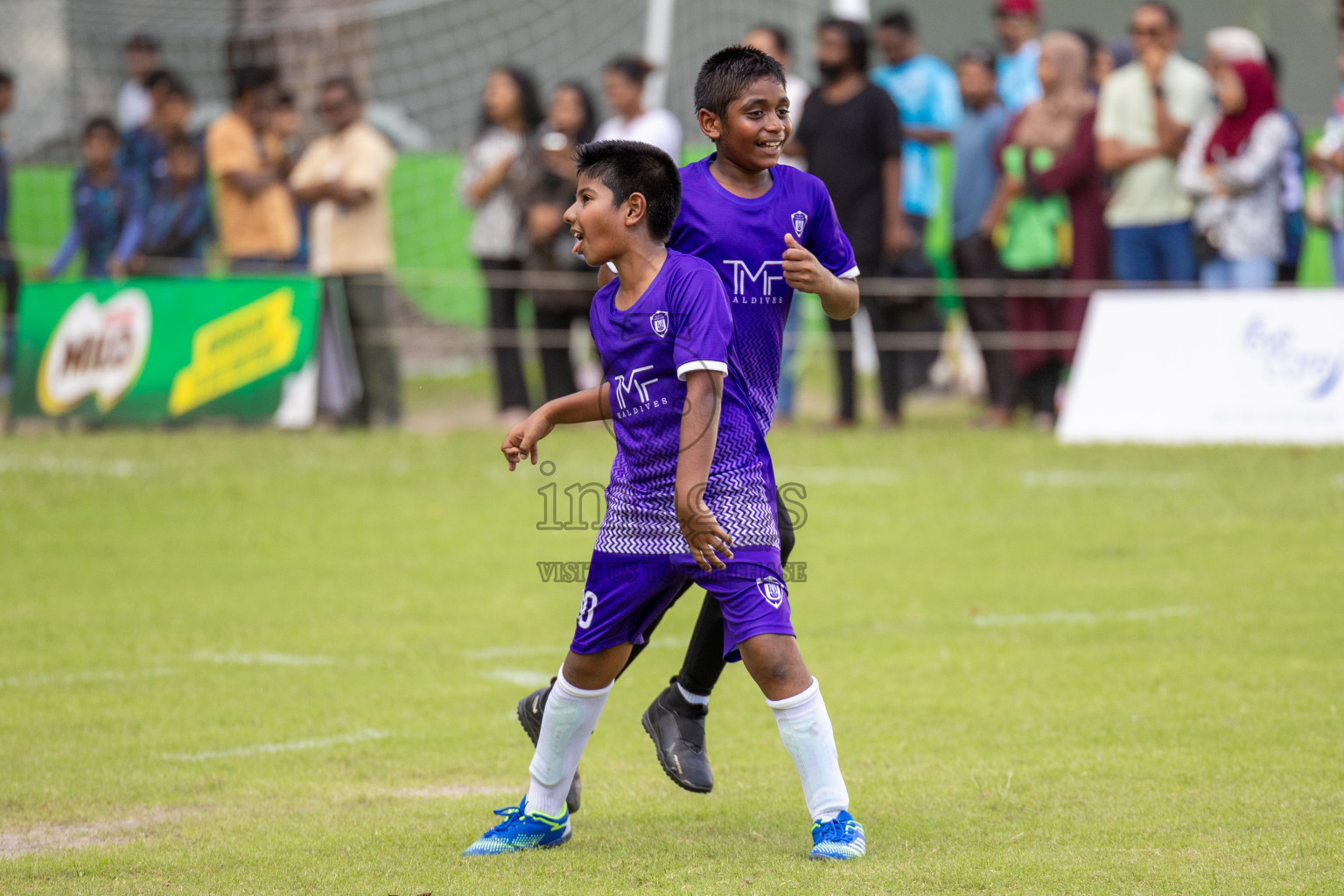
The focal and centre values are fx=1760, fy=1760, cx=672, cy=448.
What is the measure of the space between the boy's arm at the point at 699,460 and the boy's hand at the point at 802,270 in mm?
403

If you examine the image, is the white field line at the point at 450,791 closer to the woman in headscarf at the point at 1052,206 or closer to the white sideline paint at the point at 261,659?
the white sideline paint at the point at 261,659

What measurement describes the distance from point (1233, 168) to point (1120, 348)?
1485 mm

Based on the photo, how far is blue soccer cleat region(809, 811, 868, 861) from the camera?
14.5 feet

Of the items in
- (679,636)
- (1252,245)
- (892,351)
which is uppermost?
(1252,245)

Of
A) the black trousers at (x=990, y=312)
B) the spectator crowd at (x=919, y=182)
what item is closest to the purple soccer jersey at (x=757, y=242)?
the spectator crowd at (x=919, y=182)

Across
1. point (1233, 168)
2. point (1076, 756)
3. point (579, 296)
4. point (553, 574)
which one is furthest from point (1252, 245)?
point (1076, 756)

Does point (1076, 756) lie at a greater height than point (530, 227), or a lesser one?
lesser

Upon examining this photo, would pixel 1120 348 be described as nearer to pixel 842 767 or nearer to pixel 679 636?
pixel 679 636

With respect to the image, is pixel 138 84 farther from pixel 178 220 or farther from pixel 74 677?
pixel 74 677

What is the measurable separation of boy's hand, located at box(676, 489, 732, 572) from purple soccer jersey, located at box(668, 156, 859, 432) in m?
0.49

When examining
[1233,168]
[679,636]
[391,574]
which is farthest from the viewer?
[1233,168]

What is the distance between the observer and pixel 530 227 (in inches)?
560

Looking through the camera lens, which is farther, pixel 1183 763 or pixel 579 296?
pixel 579 296

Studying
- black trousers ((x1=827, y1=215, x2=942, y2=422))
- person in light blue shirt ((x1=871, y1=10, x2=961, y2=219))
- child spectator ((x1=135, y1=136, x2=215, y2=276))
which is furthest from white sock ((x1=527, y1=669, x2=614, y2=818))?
child spectator ((x1=135, y1=136, x2=215, y2=276))
